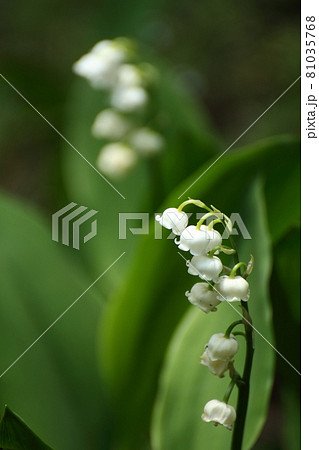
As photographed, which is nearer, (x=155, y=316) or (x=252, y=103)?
(x=155, y=316)

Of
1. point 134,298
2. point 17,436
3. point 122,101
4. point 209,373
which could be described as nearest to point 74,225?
point 122,101

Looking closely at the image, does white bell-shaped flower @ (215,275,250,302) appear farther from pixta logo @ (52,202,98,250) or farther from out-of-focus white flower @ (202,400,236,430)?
pixta logo @ (52,202,98,250)

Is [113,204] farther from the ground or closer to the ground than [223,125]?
closer to the ground

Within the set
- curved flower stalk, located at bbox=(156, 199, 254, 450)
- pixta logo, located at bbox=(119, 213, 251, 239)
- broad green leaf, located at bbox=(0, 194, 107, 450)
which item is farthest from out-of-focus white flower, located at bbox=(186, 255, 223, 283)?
broad green leaf, located at bbox=(0, 194, 107, 450)

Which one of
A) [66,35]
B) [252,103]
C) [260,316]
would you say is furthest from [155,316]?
[66,35]

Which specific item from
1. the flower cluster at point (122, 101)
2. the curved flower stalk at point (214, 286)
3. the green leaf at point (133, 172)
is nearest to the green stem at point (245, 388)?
the curved flower stalk at point (214, 286)

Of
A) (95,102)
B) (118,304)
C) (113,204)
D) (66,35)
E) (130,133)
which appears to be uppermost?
(66,35)

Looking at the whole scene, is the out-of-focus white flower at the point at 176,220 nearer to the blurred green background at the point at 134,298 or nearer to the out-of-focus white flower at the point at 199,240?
the out-of-focus white flower at the point at 199,240

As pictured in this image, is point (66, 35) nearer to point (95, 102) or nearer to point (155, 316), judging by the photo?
point (95, 102)
